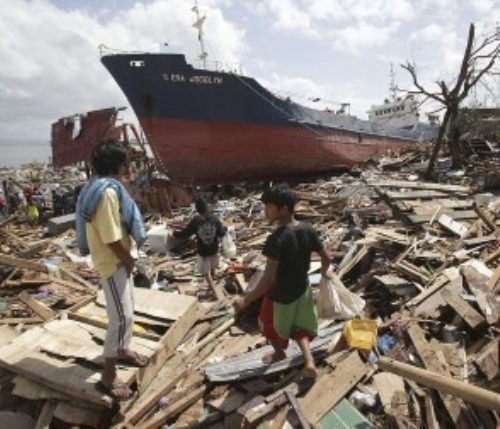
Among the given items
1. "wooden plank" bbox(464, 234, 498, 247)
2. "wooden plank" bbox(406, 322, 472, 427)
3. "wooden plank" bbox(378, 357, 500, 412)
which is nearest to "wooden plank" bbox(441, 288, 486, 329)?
"wooden plank" bbox(406, 322, 472, 427)

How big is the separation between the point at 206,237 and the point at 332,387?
361 cm

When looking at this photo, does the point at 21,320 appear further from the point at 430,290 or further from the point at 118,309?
the point at 430,290

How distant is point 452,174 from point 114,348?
45.9 ft

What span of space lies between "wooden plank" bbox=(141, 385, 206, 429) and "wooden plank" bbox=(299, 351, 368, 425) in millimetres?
958

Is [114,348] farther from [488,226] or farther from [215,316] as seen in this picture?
[488,226]

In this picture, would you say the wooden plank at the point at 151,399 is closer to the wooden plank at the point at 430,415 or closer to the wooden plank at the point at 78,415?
the wooden plank at the point at 78,415

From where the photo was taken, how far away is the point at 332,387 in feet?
13.3

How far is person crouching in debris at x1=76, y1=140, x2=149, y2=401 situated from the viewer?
3.72 meters

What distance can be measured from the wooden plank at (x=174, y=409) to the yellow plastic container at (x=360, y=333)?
145 centimetres

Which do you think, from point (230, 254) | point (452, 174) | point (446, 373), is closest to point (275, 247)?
point (446, 373)

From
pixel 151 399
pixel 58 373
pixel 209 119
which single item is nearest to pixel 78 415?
pixel 58 373

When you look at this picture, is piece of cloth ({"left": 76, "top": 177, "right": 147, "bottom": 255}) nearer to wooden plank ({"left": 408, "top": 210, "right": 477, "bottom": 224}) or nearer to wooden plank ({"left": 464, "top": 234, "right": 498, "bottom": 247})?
wooden plank ({"left": 464, "top": 234, "right": 498, "bottom": 247})

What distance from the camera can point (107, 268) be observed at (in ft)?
12.7

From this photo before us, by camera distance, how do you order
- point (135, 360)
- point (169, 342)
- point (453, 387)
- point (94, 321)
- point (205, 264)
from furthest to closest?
point (205, 264) < point (94, 321) < point (169, 342) < point (135, 360) < point (453, 387)
